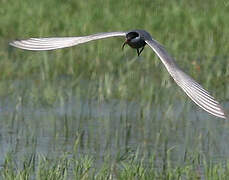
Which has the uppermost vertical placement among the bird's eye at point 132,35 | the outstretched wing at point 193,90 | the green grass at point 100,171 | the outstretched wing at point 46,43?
the bird's eye at point 132,35

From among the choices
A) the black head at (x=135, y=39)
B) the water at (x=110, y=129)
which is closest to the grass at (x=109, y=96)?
the water at (x=110, y=129)

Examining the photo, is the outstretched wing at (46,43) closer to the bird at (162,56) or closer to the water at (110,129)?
the bird at (162,56)

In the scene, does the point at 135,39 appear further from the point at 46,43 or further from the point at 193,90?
the point at 193,90

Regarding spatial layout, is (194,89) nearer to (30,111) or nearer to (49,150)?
(49,150)

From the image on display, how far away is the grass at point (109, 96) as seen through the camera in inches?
310

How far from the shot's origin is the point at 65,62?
1203cm

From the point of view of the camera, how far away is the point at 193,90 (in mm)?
5324

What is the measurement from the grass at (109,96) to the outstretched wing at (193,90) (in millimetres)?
1516

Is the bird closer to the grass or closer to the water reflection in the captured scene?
the grass

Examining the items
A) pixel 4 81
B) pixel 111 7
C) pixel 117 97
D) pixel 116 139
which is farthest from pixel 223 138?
pixel 111 7

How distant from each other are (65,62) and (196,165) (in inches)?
171

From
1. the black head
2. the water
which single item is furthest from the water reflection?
the black head

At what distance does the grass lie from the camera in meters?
7.86

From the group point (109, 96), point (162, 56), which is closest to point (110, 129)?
point (109, 96)
